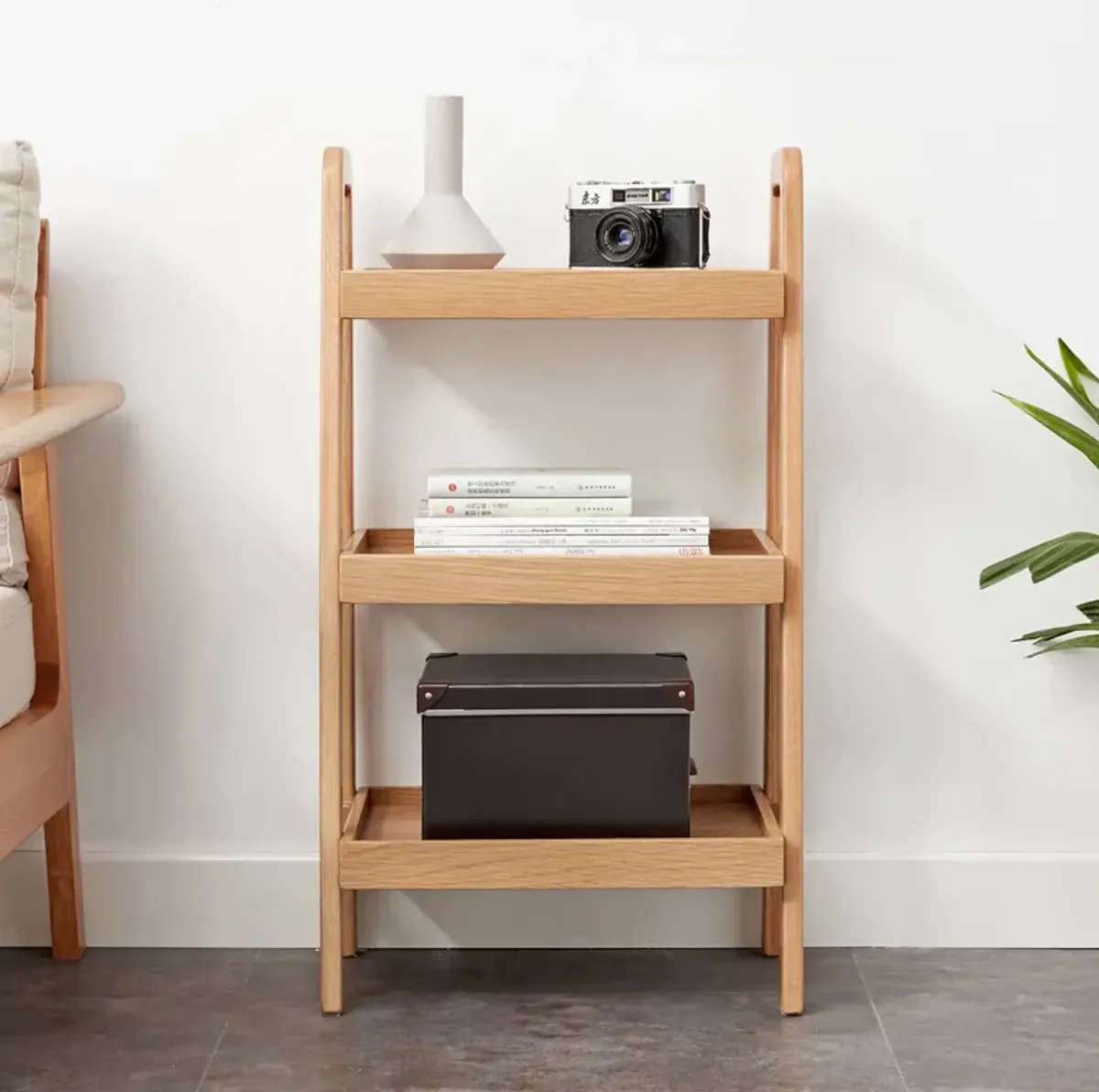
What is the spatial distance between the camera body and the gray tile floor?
87 centimetres

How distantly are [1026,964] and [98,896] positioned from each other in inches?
47.0

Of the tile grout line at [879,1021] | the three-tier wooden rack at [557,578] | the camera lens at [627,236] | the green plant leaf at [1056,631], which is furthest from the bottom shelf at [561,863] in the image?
the camera lens at [627,236]

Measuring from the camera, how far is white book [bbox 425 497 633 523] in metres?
1.73

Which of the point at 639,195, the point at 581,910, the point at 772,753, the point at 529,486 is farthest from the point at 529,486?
the point at 581,910

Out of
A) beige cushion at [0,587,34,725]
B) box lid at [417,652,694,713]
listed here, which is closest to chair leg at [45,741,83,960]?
beige cushion at [0,587,34,725]

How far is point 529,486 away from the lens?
173cm

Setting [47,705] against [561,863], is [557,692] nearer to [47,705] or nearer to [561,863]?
[561,863]

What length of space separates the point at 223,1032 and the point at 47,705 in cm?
44

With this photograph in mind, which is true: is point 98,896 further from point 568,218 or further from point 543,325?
point 568,218

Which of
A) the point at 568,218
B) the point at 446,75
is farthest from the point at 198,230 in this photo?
the point at 568,218

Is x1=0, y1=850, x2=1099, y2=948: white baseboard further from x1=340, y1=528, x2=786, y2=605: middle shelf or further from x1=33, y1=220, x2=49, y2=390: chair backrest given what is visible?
x1=33, y1=220, x2=49, y2=390: chair backrest

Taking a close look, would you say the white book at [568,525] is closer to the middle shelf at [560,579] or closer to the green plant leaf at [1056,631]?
the middle shelf at [560,579]

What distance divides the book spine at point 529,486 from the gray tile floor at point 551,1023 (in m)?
0.61

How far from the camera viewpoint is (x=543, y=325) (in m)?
1.93
